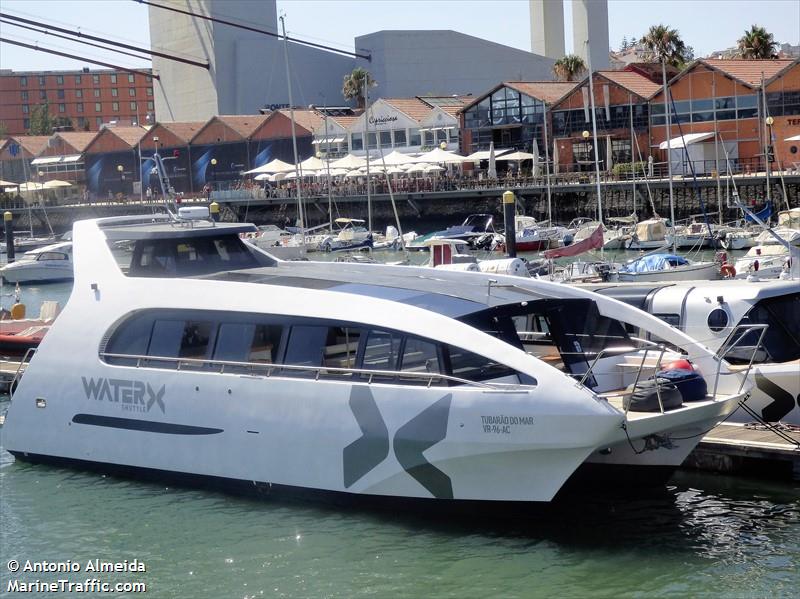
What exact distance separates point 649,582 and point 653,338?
4.16 m

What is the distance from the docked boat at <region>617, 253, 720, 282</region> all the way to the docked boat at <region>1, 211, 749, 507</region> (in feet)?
57.4

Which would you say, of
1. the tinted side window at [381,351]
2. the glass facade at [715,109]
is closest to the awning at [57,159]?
the glass facade at [715,109]

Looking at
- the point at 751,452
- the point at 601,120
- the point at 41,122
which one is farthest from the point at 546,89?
the point at 41,122

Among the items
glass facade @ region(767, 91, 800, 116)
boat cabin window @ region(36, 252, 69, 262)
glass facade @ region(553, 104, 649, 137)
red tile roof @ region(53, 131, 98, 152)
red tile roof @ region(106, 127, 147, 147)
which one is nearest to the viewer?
boat cabin window @ region(36, 252, 69, 262)

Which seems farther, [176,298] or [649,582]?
[176,298]

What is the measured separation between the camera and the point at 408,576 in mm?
10805

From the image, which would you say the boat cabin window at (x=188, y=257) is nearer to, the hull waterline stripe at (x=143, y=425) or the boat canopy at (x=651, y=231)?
the hull waterline stripe at (x=143, y=425)

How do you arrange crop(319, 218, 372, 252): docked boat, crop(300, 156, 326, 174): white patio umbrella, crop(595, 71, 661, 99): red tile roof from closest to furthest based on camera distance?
crop(319, 218, 372, 252): docked boat, crop(595, 71, 661, 99): red tile roof, crop(300, 156, 326, 174): white patio umbrella

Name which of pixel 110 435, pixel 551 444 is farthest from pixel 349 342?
pixel 110 435

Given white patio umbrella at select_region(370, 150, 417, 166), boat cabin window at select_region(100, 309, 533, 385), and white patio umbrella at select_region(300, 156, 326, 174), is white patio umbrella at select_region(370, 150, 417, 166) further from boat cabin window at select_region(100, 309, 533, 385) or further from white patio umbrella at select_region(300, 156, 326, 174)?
boat cabin window at select_region(100, 309, 533, 385)

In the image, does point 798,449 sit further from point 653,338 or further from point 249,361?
point 249,361

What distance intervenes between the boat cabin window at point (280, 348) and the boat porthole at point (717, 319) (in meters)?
4.52

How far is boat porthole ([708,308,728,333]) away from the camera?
1455cm

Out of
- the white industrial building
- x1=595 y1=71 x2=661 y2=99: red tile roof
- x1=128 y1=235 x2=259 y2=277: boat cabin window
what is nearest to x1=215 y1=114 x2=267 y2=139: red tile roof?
the white industrial building
